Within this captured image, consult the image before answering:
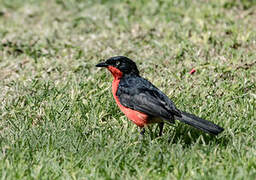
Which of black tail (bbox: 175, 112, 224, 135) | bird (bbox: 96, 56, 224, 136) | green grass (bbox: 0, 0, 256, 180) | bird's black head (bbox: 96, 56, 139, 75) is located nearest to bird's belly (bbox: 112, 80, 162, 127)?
bird (bbox: 96, 56, 224, 136)

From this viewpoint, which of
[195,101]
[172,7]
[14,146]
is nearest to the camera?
[14,146]

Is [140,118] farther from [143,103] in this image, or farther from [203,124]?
[203,124]

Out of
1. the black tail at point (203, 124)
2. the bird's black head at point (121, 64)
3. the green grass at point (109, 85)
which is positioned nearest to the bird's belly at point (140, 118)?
the green grass at point (109, 85)

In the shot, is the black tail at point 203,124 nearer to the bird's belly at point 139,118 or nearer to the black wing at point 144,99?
the black wing at point 144,99

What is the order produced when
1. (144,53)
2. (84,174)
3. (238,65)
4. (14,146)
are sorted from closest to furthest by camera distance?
(84,174)
(14,146)
(238,65)
(144,53)

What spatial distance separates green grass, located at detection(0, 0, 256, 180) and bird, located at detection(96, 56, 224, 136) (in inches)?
7.2

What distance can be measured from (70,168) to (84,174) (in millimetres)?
220

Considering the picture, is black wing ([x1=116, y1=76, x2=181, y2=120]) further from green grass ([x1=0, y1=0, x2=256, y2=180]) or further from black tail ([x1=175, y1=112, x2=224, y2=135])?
green grass ([x1=0, y1=0, x2=256, y2=180])

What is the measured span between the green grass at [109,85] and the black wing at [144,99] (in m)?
0.32

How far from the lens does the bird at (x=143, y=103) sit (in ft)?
17.1

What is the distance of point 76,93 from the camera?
6695mm

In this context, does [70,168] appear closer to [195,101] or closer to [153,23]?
[195,101]

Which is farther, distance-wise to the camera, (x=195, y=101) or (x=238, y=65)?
(x=238, y=65)

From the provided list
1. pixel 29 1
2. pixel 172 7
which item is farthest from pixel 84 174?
pixel 29 1
